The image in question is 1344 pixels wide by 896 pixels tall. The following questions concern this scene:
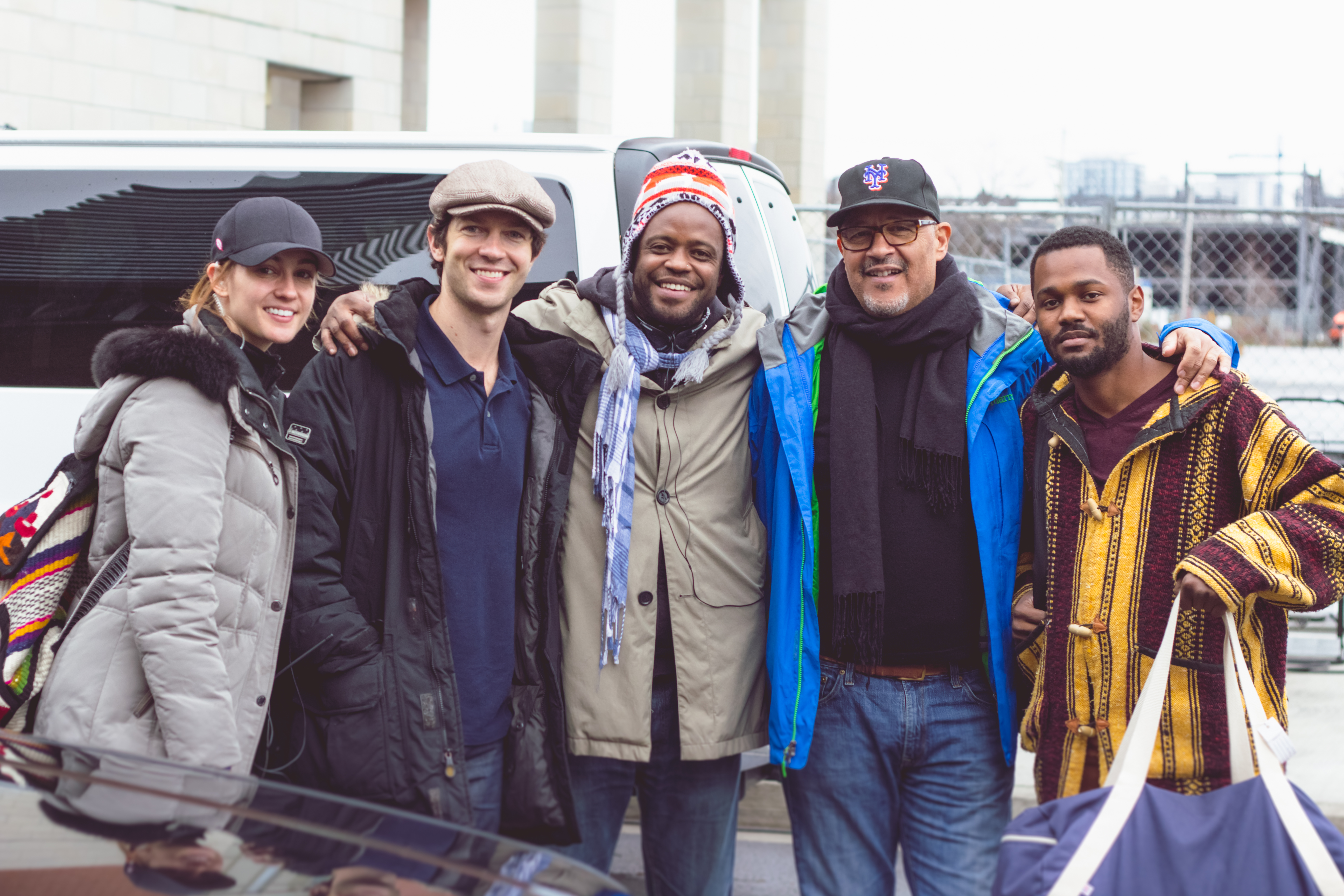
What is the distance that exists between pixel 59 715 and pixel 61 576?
291mm

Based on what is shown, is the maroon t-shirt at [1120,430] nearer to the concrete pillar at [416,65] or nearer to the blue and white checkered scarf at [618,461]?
the blue and white checkered scarf at [618,461]

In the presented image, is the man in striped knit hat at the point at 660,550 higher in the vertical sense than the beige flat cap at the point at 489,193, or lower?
lower

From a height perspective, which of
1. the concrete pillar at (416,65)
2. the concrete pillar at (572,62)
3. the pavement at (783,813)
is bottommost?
the pavement at (783,813)

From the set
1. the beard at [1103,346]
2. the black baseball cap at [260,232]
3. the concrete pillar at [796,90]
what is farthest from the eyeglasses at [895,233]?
the concrete pillar at [796,90]

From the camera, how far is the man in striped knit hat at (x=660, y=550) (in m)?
2.87

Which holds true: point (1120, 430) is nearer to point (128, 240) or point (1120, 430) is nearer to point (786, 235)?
point (786, 235)

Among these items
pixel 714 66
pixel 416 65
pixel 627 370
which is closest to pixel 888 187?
pixel 627 370

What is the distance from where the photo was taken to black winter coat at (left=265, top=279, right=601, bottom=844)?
8.50 ft

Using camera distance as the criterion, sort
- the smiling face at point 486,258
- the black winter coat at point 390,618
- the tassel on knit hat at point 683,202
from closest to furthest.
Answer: the black winter coat at point 390,618, the smiling face at point 486,258, the tassel on knit hat at point 683,202

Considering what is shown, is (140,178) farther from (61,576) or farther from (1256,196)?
(1256,196)

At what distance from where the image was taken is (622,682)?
9.47 feet

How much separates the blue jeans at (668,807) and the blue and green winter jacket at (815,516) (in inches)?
8.7

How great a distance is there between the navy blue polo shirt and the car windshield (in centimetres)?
77

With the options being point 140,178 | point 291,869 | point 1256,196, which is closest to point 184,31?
point 140,178
